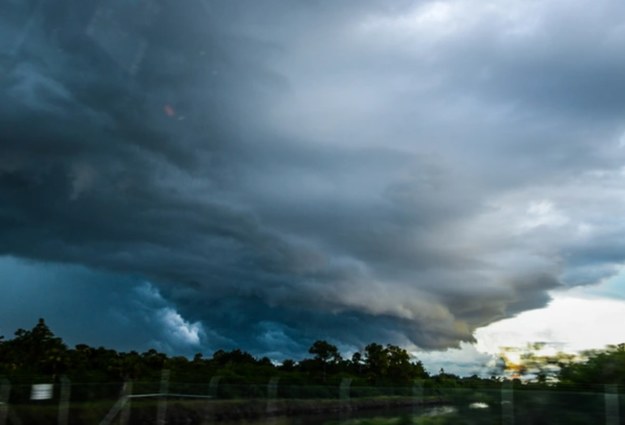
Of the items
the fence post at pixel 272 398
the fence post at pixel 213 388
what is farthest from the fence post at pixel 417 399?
the fence post at pixel 213 388

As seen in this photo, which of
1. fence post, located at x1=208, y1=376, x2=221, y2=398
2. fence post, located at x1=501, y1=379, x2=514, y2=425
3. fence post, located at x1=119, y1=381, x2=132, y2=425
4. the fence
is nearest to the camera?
fence post, located at x1=501, y1=379, x2=514, y2=425

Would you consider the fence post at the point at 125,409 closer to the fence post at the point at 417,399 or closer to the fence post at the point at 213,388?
the fence post at the point at 213,388

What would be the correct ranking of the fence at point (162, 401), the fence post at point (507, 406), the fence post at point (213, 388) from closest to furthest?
1. the fence post at point (507, 406)
2. the fence at point (162, 401)
3. the fence post at point (213, 388)

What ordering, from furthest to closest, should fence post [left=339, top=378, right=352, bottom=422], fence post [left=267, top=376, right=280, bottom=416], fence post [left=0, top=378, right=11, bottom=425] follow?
fence post [left=267, top=376, right=280, bottom=416] < fence post [left=0, top=378, right=11, bottom=425] < fence post [left=339, top=378, right=352, bottom=422]

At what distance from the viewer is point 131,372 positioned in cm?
6519

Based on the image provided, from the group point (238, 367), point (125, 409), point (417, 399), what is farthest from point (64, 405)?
point (238, 367)

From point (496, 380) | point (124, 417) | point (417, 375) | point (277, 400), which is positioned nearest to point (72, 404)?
point (124, 417)

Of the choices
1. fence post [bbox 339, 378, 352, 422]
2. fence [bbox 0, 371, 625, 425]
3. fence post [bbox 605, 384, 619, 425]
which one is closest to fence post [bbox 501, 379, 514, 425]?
fence post [bbox 605, 384, 619, 425]

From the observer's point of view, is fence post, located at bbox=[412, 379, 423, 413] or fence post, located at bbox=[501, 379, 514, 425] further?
fence post, located at bbox=[412, 379, 423, 413]

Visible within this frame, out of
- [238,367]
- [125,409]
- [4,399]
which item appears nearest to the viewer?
[4,399]

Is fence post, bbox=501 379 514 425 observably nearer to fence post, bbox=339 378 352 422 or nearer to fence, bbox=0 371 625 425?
fence, bbox=0 371 625 425

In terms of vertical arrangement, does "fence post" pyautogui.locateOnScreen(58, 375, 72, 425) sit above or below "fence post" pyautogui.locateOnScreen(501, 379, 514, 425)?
below

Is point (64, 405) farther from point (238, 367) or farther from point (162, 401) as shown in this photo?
point (238, 367)

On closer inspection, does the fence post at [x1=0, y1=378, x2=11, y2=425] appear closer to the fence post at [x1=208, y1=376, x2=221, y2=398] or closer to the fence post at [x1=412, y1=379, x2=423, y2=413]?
the fence post at [x1=208, y1=376, x2=221, y2=398]
